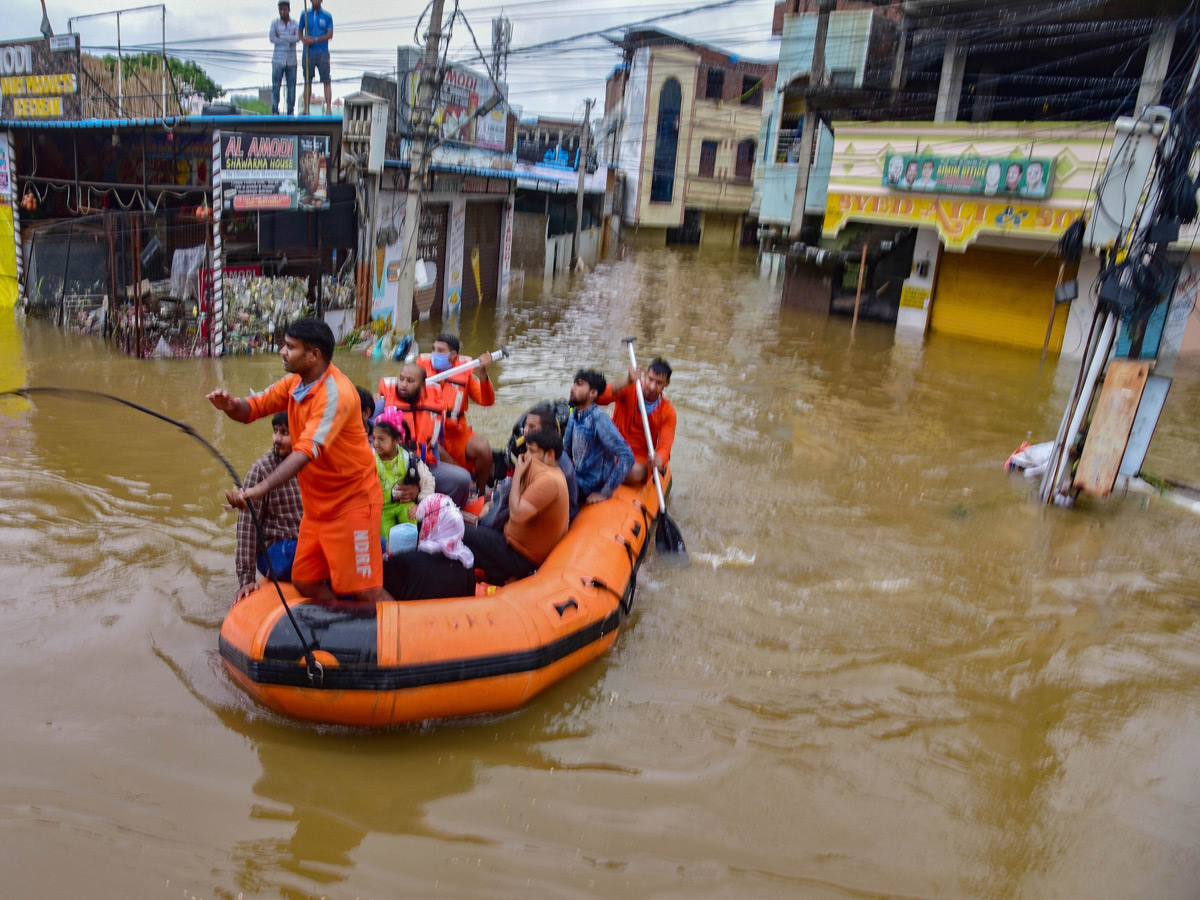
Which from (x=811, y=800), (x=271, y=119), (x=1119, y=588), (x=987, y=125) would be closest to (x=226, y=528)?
(x=811, y=800)

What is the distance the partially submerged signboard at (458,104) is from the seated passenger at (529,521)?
29.8ft

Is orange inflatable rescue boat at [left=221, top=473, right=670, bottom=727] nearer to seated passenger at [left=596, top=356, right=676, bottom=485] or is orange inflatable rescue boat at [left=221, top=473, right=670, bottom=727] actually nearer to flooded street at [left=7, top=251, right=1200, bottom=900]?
flooded street at [left=7, top=251, right=1200, bottom=900]

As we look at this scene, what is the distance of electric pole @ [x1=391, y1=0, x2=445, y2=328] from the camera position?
11.7 metres

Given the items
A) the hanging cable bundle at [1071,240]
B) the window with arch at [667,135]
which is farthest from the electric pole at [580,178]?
the hanging cable bundle at [1071,240]

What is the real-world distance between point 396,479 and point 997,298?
1545cm

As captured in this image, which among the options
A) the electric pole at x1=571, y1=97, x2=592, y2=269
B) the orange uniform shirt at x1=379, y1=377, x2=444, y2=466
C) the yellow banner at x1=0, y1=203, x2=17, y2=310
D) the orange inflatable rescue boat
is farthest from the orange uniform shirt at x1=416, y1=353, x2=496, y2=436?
the electric pole at x1=571, y1=97, x2=592, y2=269

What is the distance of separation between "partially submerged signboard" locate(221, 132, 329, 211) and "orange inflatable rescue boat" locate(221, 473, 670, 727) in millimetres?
8166

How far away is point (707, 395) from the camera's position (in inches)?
487

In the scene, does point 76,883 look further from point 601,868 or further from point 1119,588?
point 1119,588

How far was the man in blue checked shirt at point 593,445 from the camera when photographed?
625 cm

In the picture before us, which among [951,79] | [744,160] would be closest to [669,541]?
[951,79]

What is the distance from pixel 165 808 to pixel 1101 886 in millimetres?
4100

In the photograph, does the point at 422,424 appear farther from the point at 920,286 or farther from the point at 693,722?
the point at 920,286

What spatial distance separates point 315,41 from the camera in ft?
41.5
